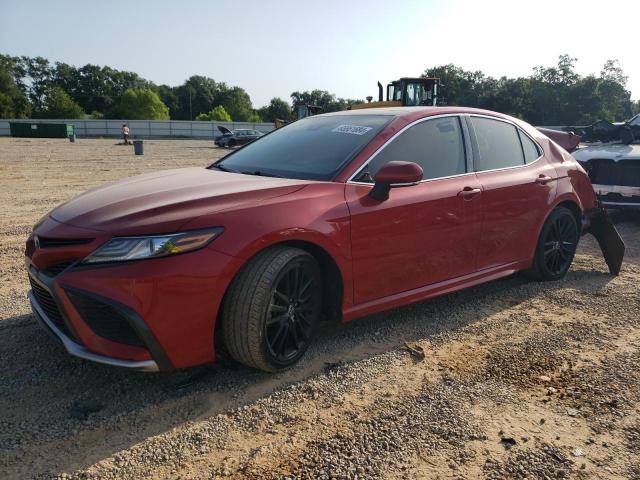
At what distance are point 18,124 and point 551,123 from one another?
6552 cm

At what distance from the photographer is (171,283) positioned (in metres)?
2.60

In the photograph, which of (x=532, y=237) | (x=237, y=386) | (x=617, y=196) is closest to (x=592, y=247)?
(x=617, y=196)

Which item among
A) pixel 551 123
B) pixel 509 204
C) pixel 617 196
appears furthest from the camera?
pixel 551 123

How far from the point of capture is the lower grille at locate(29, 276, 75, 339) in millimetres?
2789

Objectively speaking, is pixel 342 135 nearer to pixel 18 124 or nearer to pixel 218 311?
pixel 218 311

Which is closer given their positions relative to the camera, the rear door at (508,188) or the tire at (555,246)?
the rear door at (508,188)

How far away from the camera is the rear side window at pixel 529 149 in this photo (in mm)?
4742

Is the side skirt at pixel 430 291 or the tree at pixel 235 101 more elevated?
the tree at pixel 235 101

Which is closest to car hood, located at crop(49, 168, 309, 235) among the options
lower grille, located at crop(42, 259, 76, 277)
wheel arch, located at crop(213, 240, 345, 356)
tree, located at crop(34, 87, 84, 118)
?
lower grille, located at crop(42, 259, 76, 277)

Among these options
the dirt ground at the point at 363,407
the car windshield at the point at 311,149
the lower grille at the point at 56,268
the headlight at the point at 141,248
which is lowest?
the dirt ground at the point at 363,407

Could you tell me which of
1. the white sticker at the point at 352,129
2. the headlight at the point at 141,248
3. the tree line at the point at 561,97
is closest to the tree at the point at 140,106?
the tree line at the point at 561,97

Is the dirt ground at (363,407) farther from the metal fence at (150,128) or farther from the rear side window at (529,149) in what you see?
the metal fence at (150,128)

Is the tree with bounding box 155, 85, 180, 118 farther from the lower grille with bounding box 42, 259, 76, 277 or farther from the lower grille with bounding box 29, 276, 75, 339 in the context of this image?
the lower grille with bounding box 42, 259, 76, 277

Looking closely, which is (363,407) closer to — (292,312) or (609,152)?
(292,312)
